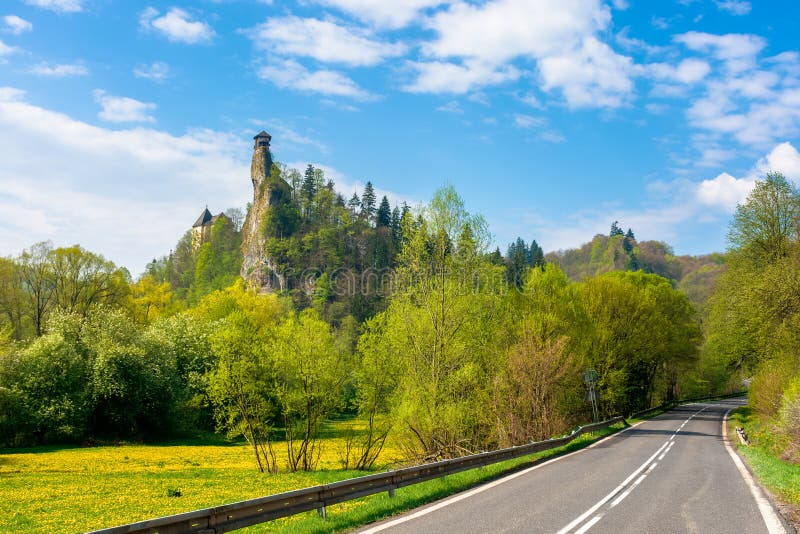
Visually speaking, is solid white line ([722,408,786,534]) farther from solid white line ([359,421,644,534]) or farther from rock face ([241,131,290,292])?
rock face ([241,131,290,292])

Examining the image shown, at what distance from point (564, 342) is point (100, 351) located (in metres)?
35.2

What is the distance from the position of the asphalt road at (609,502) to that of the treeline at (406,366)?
7.55 m

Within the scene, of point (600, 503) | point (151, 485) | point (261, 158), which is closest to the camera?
point (600, 503)

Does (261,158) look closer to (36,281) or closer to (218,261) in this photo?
(218,261)

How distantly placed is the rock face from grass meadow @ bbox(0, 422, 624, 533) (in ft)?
375

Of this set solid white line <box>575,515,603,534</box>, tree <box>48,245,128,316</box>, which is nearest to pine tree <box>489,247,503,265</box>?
solid white line <box>575,515,603,534</box>

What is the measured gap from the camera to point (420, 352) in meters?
25.2

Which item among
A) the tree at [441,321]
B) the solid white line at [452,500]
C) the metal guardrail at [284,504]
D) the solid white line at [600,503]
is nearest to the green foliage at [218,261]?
the tree at [441,321]

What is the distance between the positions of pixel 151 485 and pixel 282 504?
16035 mm

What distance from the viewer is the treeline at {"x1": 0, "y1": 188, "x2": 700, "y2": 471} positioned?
2544 centimetres

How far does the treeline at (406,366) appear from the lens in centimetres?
2544

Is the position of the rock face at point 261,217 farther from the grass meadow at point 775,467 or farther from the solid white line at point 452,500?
the solid white line at point 452,500

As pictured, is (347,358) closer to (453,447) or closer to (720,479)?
(453,447)

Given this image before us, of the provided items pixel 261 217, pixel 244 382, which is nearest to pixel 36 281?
pixel 244 382
